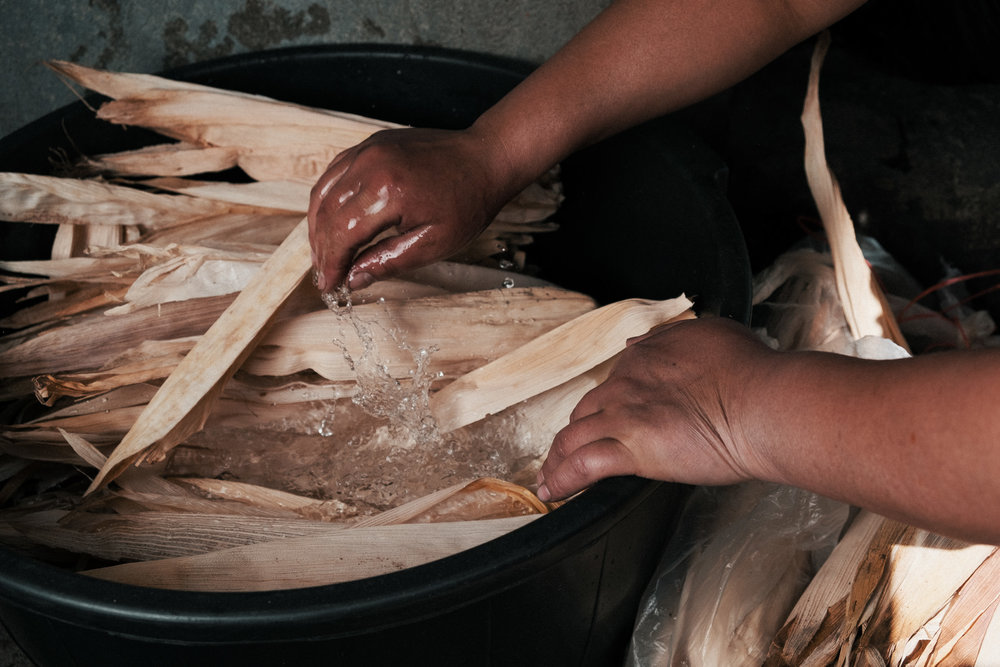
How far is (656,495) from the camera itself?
2.86 feet

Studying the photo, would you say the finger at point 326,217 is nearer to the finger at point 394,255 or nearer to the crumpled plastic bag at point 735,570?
the finger at point 394,255

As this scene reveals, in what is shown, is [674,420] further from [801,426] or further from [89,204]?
[89,204]

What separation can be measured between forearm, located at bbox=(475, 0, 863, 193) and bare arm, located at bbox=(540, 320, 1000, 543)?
12.9 inches

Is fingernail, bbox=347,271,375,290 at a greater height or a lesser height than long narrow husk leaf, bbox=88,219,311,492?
greater

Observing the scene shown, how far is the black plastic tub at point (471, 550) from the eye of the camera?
2.30ft

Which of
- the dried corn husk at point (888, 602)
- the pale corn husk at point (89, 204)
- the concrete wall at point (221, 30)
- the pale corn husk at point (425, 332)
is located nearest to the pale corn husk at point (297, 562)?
the pale corn husk at point (425, 332)

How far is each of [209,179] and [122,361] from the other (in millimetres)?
435

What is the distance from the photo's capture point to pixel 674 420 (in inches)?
30.5

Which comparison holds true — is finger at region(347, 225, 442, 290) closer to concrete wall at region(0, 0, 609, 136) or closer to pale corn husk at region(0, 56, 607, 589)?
pale corn husk at region(0, 56, 607, 589)

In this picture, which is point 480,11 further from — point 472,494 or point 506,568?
point 506,568

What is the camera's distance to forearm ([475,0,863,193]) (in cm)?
105

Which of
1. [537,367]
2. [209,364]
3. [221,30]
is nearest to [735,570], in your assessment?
[537,367]

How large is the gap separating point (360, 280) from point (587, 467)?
0.40 meters

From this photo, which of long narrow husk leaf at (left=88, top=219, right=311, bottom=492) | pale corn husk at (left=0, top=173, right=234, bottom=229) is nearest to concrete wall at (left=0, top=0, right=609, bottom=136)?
pale corn husk at (left=0, top=173, right=234, bottom=229)
